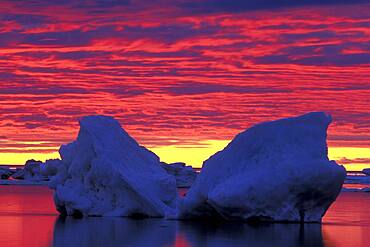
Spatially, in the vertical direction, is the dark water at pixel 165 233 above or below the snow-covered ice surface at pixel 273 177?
below

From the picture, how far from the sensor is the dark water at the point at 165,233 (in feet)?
88.1

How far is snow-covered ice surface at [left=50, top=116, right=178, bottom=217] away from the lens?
34.2 metres

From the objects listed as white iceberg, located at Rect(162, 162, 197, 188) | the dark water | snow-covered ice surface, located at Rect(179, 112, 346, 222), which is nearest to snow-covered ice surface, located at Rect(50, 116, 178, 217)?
the dark water

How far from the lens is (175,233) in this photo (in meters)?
29.5

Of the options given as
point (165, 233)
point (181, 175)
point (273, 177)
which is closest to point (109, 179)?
point (165, 233)

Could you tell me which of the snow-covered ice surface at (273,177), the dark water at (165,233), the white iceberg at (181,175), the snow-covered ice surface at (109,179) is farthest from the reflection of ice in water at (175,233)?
the white iceberg at (181,175)

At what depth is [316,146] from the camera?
1267 inches

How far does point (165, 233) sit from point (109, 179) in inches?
206

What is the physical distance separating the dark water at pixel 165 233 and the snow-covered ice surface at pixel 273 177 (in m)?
0.61

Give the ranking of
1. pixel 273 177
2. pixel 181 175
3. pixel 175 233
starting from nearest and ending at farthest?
pixel 175 233 < pixel 273 177 < pixel 181 175

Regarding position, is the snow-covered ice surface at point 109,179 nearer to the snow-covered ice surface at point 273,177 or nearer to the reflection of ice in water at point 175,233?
the reflection of ice in water at point 175,233

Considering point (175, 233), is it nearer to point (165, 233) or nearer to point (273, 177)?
point (165, 233)

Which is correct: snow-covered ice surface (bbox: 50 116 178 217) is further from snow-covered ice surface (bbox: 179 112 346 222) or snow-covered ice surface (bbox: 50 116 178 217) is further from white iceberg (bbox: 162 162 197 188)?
white iceberg (bbox: 162 162 197 188)

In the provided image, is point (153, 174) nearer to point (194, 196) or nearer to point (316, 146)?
point (194, 196)
